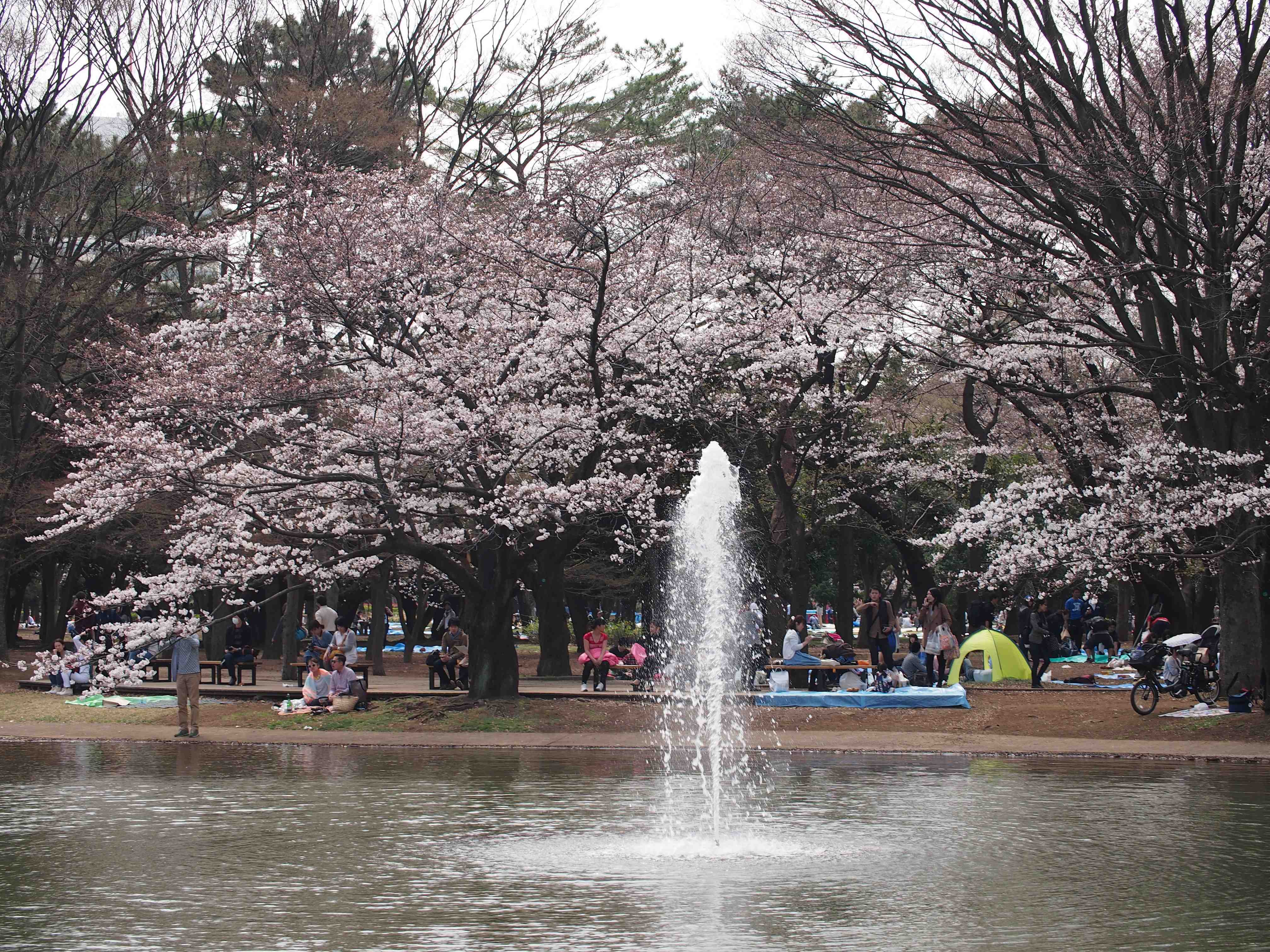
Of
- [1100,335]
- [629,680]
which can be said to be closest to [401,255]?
[629,680]

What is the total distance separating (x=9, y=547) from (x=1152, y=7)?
1191 inches

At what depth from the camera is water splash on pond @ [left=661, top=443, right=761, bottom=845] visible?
13.5 metres

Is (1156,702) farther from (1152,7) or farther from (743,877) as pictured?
(743,877)

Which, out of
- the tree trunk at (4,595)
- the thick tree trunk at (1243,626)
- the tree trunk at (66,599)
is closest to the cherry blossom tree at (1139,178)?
the thick tree trunk at (1243,626)

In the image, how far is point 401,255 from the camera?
943 inches

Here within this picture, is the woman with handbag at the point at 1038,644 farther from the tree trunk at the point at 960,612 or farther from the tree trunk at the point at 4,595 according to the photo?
the tree trunk at the point at 4,595

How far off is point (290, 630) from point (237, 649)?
5.30 feet

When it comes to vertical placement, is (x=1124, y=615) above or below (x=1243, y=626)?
above

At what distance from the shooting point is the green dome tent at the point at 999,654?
2894 centimetres

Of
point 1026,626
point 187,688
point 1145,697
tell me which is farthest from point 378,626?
point 1145,697

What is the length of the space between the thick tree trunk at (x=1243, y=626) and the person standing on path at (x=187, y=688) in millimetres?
16435

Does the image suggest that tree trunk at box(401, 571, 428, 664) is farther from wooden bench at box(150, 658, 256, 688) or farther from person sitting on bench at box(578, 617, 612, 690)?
person sitting on bench at box(578, 617, 612, 690)

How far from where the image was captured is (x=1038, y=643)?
27344 millimetres

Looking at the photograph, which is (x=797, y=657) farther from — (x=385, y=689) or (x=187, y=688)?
(x=187, y=688)
